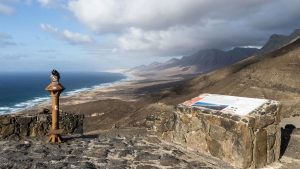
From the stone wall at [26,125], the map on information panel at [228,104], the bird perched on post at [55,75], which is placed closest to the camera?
the bird perched on post at [55,75]

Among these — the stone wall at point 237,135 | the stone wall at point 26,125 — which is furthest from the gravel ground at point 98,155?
the stone wall at point 26,125

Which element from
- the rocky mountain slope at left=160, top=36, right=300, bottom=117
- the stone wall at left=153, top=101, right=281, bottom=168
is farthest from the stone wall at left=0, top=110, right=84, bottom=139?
the rocky mountain slope at left=160, top=36, right=300, bottom=117

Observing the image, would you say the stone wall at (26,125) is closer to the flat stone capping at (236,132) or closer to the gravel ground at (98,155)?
the gravel ground at (98,155)

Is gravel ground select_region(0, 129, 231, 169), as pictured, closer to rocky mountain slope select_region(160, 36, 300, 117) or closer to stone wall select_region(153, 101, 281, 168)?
stone wall select_region(153, 101, 281, 168)

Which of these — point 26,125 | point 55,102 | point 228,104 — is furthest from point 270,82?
point 55,102

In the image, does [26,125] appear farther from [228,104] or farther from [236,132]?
[236,132]

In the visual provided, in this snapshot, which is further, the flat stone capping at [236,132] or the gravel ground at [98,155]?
the flat stone capping at [236,132]
